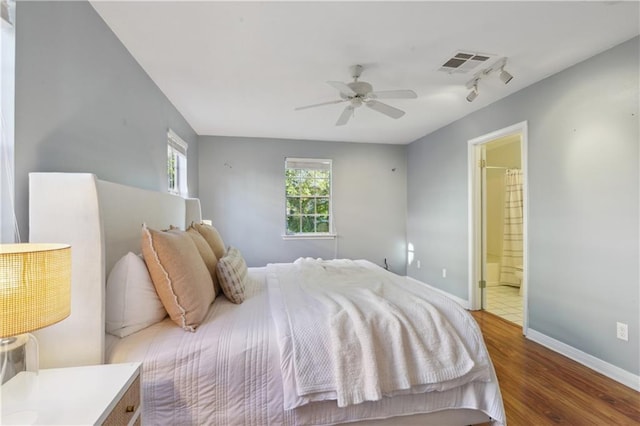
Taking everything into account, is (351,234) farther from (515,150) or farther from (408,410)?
(408,410)

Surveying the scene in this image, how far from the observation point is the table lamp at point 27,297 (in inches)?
30.4

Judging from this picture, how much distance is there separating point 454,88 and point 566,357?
263cm

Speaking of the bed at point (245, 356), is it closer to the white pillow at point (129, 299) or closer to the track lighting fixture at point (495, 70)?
the white pillow at point (129, 299)

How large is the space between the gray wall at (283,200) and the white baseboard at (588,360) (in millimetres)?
2538

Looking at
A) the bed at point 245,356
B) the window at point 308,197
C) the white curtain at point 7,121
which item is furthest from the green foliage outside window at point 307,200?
the white curtain at point 7,121

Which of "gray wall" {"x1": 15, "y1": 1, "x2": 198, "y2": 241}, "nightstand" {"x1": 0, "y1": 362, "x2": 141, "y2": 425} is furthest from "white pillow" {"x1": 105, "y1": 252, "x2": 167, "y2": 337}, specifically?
"gray wall" {"x1": 15, "y1": 1, "x2": 198, "y2": 241}

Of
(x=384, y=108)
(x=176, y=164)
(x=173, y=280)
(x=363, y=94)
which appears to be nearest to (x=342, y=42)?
(x=363, y=94)

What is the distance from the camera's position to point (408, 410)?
4.60 ft

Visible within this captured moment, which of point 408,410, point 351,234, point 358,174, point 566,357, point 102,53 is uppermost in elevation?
point 102,53

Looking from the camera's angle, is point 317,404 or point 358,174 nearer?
point 317,404

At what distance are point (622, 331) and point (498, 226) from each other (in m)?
3.42

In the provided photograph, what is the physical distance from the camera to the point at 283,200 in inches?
186

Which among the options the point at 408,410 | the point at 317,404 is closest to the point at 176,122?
the point at 317,404

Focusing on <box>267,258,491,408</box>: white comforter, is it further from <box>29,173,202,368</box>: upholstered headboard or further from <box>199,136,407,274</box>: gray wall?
<box>199,136,407,274</box>: gray wall
